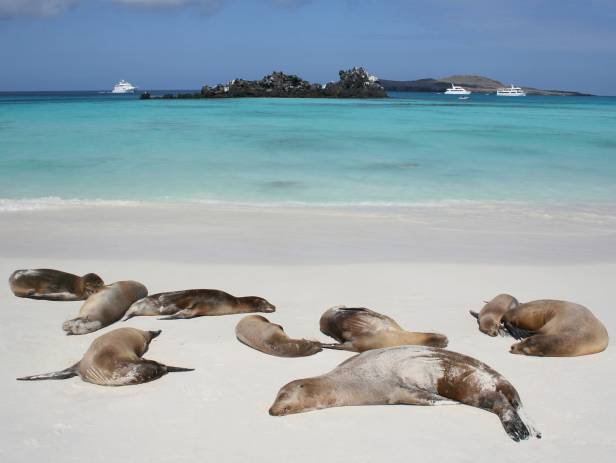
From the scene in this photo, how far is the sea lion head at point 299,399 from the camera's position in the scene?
3.35 m

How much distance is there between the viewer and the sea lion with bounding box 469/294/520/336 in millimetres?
4645

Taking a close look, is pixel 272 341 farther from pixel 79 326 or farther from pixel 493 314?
pixel 493 314

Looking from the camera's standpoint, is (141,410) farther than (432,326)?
No

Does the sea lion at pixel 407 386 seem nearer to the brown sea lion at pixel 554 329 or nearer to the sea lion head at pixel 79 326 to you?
the brown sea lion at pixel 554 329

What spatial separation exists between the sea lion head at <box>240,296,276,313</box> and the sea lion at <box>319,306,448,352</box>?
61 centimetres

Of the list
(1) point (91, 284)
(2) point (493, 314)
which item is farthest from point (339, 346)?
(1) point (91, 284)

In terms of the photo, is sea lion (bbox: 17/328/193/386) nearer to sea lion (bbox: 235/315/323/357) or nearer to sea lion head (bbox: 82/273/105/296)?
sea lion (bbox: 235/315/323/357)

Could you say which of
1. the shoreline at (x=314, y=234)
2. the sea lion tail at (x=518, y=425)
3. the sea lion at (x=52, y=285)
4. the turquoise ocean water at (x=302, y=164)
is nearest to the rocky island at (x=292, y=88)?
the turquoise ocean water at (x=302, y=164)

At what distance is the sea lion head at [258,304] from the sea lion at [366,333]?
609 millimetres

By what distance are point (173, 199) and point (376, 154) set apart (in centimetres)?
804

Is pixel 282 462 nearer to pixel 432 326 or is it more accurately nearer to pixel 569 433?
pixel 569 433

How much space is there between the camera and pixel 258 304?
5078mm

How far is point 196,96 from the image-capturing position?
75.1 meters

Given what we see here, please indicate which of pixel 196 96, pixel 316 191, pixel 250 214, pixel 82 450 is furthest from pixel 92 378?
pixel 196 96
